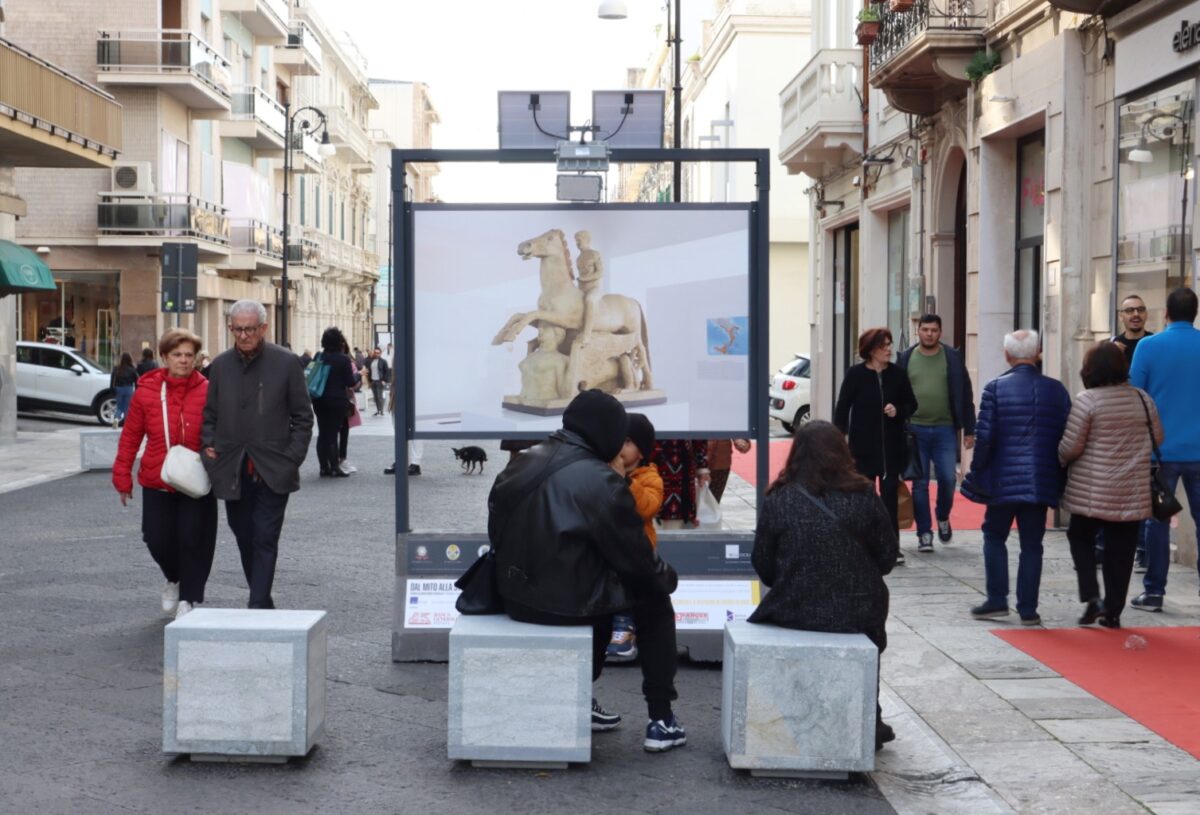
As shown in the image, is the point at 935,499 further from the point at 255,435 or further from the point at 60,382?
the point at 60,382

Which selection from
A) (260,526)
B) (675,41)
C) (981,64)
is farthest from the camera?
(675,41)

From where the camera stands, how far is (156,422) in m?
8.89

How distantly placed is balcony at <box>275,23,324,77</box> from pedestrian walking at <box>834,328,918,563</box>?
44437 millimetres

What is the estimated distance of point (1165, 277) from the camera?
40.0 ft

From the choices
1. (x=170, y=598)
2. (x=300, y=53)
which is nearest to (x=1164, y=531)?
(x=170, y=598)

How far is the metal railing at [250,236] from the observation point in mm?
45781

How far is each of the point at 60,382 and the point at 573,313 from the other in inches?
1060

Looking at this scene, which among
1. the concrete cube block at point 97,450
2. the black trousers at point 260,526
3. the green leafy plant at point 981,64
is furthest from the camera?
the concrete cube block at point 97,450

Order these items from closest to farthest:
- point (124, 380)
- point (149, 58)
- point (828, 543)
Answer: point (828, 543)
point (124, 380)
point (149, 58)

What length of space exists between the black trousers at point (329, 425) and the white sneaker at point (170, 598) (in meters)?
10.4

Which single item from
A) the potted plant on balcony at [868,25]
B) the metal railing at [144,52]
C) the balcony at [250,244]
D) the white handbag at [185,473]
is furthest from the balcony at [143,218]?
the white handbag at [185,473]

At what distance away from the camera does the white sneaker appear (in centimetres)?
904

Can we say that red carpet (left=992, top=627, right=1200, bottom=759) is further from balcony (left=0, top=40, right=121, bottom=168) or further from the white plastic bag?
balcony (left=0, top=40, right=121, bottom=168)

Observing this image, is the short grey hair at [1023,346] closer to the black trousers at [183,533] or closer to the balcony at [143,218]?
the black trousers at [183,533]
